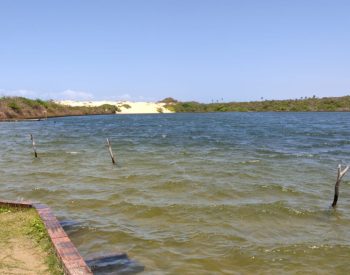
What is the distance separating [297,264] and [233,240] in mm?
2024

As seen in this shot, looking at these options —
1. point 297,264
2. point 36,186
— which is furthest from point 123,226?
point 36,186

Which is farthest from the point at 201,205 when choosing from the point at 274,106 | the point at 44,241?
the point at 274,106

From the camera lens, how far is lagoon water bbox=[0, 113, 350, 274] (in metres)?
9.56

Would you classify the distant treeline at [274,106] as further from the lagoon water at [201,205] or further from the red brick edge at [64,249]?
the red brick edge at [64,249]

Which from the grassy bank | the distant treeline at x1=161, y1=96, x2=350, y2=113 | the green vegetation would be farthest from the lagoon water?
the distant treeline at x1=161, y1=96, x2=350, y2=113

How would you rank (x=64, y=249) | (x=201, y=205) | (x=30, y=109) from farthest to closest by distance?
(x=30, y=109)
(x=201, y=205)
(x=64, y=249)

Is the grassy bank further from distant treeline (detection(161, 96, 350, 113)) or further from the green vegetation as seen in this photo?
distant treeline (detection(161, 96, 350, 113))

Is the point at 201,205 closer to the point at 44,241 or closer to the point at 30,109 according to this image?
the point at 44,241

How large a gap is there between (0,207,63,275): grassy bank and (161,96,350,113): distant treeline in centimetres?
11570

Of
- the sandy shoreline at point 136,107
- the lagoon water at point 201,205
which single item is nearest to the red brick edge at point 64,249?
the lagoon water at point 201,205

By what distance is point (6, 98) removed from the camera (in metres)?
75.5

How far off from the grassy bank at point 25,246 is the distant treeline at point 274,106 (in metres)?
116

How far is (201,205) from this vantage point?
14281 millimetres

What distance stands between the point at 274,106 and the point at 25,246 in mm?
124382
